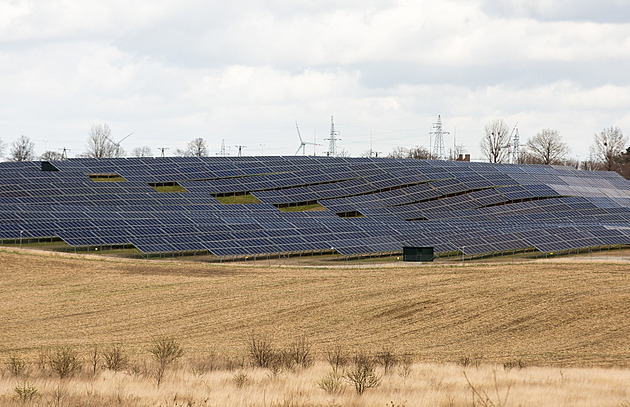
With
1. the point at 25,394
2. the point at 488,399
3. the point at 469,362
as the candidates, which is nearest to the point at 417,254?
the point at 469,362

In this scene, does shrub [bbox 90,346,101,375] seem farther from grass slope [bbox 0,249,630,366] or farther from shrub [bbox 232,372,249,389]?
shrub [bbox 232,372,249,389]

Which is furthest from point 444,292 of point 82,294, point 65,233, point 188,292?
point 65,233

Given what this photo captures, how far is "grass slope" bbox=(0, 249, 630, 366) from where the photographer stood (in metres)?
31.1

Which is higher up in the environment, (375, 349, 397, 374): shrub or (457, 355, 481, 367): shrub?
(375, 349, 397, 374): shrub

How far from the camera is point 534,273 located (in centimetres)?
5122

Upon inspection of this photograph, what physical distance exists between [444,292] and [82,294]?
21.9 m

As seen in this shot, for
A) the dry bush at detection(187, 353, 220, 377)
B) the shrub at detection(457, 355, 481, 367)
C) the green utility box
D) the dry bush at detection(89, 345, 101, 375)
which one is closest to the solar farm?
the green utility box

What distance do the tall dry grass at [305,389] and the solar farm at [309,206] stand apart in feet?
152

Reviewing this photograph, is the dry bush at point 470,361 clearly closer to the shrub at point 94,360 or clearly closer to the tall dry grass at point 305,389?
the tall dry grass at point 305,389

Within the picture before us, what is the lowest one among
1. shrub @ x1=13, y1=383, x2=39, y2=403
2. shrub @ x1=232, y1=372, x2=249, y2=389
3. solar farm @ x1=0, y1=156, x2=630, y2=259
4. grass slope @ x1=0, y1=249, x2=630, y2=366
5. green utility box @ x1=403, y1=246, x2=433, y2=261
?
grass slope @ x1=0, y1=249, x2=630, y2=366

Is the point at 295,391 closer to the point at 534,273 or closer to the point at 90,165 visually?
the point at 534,273

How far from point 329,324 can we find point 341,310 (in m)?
3.15

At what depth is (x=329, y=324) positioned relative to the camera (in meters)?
35.7

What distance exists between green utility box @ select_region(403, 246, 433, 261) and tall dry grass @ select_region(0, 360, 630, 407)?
47.4 meters
